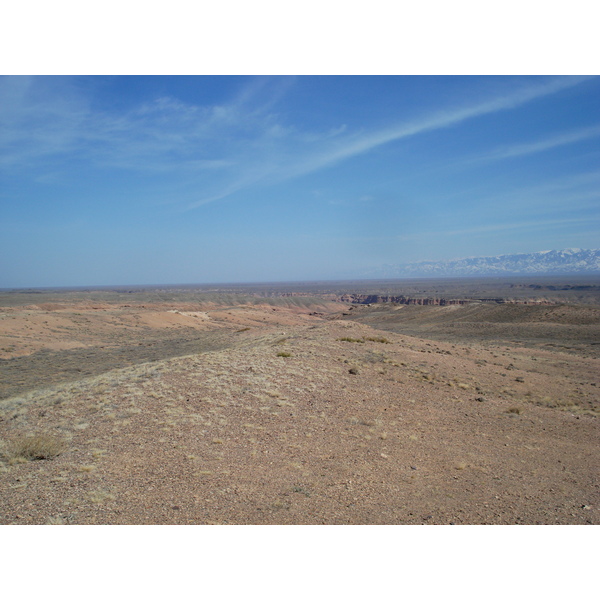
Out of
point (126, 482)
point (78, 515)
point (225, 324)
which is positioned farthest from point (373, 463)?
point (225, 324)

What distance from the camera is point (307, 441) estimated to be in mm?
9984

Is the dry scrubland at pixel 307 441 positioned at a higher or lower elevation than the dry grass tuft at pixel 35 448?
lower

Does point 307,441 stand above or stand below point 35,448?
below

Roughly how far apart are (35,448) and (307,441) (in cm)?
578

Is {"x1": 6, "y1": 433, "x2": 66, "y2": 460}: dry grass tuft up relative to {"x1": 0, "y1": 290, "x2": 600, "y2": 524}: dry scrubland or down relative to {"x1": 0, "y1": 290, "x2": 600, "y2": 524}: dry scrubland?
up

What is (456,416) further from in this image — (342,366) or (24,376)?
(24,376)

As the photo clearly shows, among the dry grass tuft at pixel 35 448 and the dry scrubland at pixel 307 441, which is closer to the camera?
the dry scrubland at pixel 307 441

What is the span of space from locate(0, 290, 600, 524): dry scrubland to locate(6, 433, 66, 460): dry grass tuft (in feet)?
0.15

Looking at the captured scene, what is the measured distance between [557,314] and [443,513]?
5088 cm

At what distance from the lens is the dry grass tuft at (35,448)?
831 centimetres

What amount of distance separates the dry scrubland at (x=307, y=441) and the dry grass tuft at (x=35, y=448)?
5 cm

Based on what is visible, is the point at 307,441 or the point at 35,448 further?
the point at 307,441

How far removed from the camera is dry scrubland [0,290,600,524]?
686 cm

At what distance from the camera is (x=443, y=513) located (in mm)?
6883
